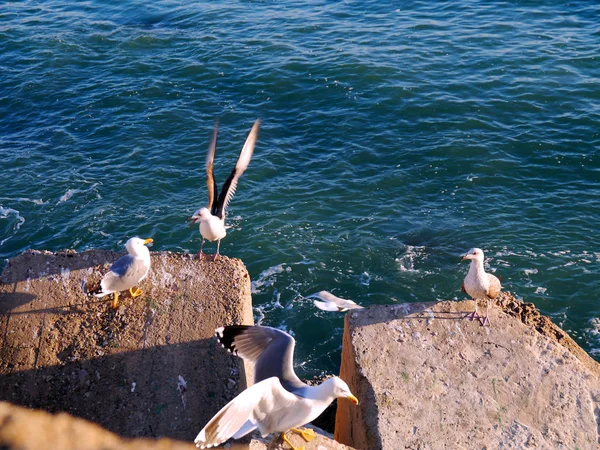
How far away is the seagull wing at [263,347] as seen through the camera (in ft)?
22.6

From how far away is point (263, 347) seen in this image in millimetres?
7137

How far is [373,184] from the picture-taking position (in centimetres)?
1545

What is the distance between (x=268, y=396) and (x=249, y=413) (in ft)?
0.87

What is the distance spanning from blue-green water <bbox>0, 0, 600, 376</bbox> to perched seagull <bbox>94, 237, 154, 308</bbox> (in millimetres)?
4219

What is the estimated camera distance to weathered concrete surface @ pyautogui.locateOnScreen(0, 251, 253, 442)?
7.24 m

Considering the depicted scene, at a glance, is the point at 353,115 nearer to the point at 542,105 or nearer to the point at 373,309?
the point at 542,105

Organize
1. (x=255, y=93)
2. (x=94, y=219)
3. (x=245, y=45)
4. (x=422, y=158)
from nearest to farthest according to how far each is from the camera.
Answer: (x=94, y=219), (x=422, y=158), (x=255, y=93), (x=245, y=45)

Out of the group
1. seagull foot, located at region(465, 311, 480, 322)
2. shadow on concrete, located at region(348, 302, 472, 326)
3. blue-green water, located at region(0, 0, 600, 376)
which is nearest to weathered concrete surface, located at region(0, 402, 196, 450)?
shadow on concrete, located at region(348, 302, 472, 326)

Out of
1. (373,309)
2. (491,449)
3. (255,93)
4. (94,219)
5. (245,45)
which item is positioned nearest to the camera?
(491,449)

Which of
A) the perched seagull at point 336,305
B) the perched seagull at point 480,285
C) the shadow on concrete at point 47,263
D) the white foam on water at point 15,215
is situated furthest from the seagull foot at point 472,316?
the white foam on water at point 15,215

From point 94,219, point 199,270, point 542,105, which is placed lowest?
point 94,219

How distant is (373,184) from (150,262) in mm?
8042

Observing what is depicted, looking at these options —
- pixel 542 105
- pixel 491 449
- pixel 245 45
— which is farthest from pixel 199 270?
pixel 245 45

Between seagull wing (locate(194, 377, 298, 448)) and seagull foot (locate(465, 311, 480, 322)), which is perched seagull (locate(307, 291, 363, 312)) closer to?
seagull foot (locate(465, 311, 480, 322))
